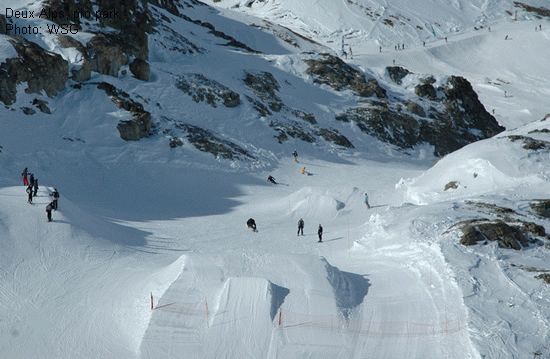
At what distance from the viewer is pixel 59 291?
73.3 ft

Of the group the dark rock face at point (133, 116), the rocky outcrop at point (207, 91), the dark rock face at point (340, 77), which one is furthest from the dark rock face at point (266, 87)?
the dark rock face at point (133, 116)

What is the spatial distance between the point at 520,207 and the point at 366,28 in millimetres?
67866

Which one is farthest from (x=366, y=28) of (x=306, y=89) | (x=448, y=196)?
(x=448, y=196)

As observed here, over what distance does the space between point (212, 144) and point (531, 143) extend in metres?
20.9

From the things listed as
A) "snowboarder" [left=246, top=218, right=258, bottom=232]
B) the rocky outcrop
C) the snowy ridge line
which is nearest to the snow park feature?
the snowy ridge line

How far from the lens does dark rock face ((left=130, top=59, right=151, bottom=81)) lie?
5231 cm

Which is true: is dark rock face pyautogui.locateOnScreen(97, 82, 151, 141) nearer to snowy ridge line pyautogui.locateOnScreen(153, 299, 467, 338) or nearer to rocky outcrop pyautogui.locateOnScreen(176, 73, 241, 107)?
rocky outcrop pyautogui.locateOnScreen(176, 73, 241, 107)

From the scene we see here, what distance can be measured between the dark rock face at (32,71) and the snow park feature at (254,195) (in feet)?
0.38

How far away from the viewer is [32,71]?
44312mm

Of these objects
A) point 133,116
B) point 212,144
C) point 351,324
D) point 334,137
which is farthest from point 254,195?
point 351,324

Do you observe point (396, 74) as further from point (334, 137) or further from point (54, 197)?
point (54, 197)

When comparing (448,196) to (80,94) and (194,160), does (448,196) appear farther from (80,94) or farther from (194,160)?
(80,94)

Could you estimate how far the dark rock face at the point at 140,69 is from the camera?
5231 cm

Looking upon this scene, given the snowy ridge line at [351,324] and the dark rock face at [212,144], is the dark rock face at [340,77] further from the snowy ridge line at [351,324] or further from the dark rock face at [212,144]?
the snowy ridge line at [351,324]
